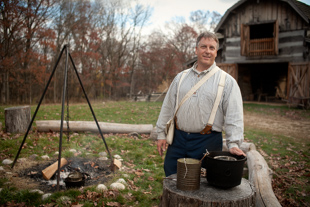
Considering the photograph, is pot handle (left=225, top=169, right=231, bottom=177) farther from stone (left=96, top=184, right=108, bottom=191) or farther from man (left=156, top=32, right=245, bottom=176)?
stone (left=96, top=184, right=108, bottom=191)

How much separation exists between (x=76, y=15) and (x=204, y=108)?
2446cm

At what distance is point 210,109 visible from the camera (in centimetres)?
274

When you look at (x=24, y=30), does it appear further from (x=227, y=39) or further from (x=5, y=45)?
(x=227, y=39)

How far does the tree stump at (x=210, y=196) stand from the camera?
2.18m

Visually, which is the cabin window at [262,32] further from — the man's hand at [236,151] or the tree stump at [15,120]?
the man's hand at [236,151]

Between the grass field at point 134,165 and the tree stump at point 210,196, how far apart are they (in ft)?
5.48

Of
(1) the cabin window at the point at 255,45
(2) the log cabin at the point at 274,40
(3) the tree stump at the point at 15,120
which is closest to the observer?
(3) the tree stump at the point at 15,120

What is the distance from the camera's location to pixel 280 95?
20.7 metres

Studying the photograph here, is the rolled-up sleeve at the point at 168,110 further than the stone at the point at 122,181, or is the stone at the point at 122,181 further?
the stone at the point at 122,181

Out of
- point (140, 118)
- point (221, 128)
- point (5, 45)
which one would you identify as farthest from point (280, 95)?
point (5, 45)

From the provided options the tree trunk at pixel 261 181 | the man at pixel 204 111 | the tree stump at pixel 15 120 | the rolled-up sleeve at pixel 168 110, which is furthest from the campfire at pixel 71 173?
the tree stump at pixel 15 120

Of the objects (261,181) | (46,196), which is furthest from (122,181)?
(261,181)

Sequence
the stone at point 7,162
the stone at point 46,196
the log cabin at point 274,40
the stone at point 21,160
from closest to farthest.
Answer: the stone at point 46,196, the stone at point 7,162, the stone at point 21,160, the log cabin at point 274,40

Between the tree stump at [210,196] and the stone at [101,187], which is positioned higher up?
the tree stump at [210,196]
